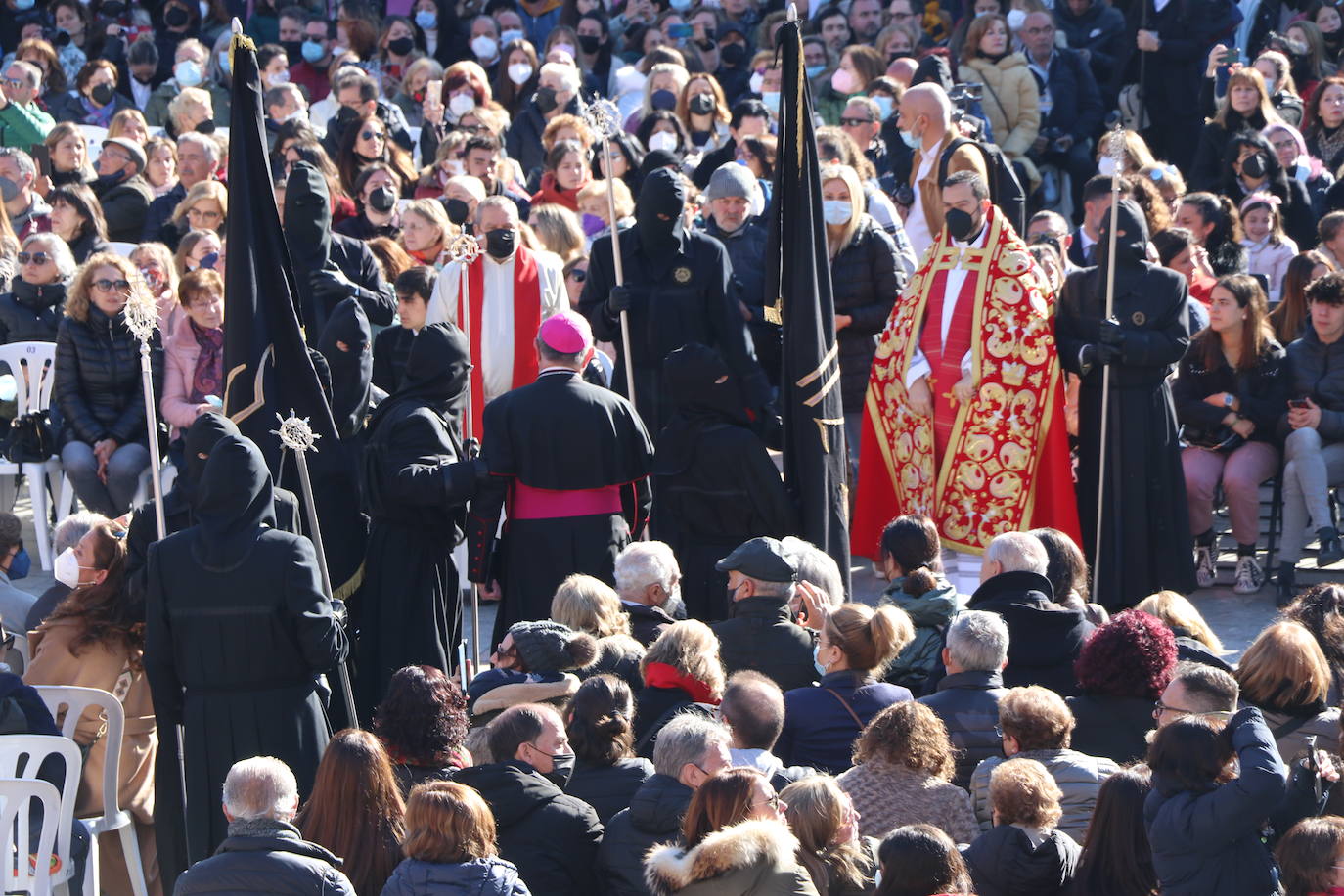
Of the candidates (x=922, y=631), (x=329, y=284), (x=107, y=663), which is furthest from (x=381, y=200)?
(x=922, y=631)

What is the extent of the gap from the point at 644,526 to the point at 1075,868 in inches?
134

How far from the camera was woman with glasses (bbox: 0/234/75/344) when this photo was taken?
36.5ft

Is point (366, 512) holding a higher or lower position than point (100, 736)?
higher

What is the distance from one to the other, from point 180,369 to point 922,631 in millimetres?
4623

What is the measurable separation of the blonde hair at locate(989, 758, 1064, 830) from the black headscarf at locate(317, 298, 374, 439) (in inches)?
154

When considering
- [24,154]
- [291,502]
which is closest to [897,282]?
[291,502]

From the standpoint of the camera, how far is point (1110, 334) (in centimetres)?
915

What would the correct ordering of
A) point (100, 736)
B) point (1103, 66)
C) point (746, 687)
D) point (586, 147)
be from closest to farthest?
point (746, 687) < point (100, 736) < point (586, 147) < point (1103, 66)

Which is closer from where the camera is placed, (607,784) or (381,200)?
(607,784)

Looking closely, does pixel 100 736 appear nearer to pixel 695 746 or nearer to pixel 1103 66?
pixel 695 746

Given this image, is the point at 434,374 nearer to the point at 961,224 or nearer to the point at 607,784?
the point at 607,784

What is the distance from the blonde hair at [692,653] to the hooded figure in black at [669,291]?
3001 millimetres

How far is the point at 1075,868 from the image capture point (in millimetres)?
5102

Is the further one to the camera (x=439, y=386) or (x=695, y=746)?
(x=439, y=386)
